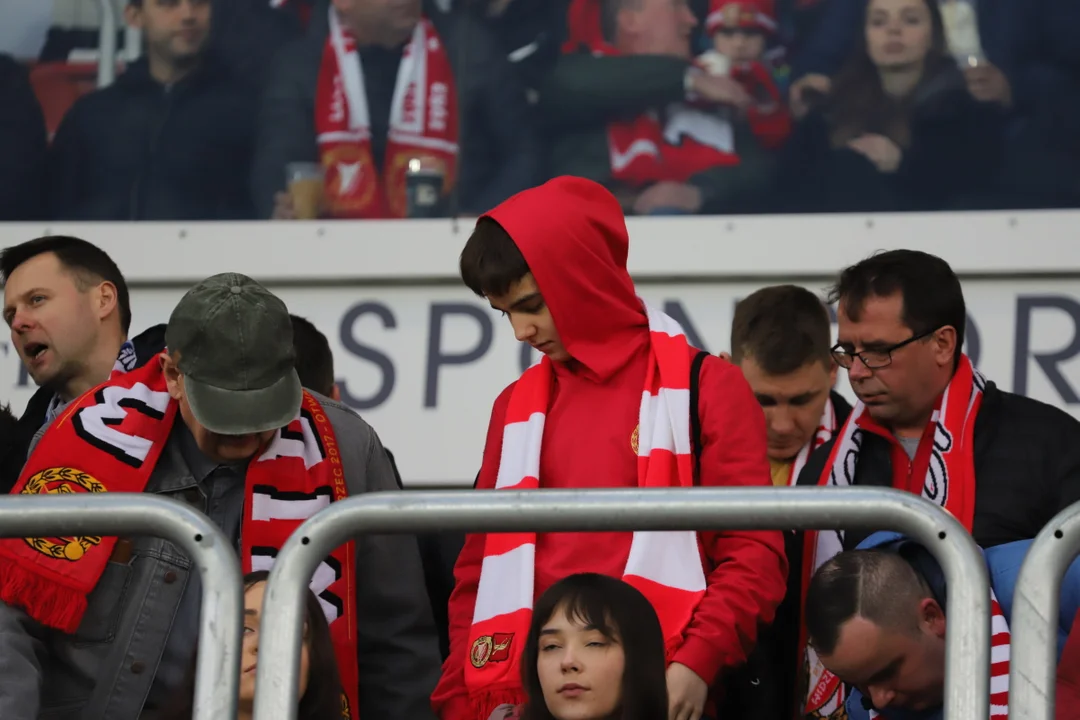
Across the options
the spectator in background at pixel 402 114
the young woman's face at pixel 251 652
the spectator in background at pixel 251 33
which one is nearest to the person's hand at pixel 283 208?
the spectator in background at pixel 402 114

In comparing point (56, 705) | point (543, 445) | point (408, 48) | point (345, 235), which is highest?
point (408, 48)

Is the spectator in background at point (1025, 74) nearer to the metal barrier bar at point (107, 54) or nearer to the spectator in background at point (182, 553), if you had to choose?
the metal barrier bar at point (107, 54)

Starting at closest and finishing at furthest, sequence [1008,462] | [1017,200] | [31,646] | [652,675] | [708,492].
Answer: [708,492], [652,675], [31,646], [1008,462], [1017,200]

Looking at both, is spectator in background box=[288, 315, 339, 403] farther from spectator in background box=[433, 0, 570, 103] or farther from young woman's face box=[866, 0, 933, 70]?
young woman's face box=[866, 0, 933, 70]

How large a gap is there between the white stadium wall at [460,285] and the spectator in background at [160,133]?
0.12 m

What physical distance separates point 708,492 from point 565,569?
81cm

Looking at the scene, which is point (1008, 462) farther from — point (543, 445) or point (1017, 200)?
point (1017, 200)

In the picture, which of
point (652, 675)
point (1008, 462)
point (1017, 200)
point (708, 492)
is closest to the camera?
point (708, 492)

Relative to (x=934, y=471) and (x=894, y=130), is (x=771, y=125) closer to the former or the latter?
(x=894, y=130)

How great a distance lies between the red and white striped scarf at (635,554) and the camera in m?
3.02

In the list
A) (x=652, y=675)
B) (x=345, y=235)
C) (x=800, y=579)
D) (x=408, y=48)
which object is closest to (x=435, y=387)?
(x=345, y=235)

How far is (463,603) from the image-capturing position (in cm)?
326

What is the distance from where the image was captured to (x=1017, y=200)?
5551mm

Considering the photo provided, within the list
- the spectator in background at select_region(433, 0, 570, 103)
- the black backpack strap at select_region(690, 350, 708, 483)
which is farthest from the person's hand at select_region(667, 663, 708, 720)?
the spectator in background at select_region(433, 0, 570, 103)
